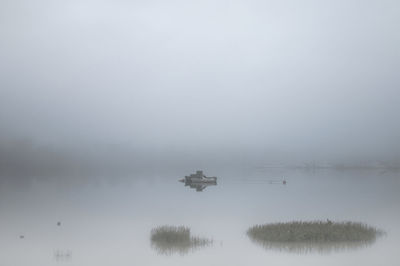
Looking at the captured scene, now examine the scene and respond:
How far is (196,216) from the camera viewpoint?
48781mm

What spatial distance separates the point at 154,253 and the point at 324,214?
29.9 metres

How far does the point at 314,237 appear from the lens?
2891 centimetres

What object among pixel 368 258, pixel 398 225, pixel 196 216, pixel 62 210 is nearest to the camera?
pixel 368 258

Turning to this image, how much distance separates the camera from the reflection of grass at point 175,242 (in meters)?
27.9

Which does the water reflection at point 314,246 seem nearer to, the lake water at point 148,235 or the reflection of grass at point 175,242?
the lake water at point 148,235

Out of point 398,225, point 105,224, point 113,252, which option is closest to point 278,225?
point 113,252

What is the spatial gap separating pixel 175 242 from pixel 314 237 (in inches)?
385

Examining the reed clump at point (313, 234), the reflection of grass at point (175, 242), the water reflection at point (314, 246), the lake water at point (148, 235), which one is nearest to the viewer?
the lake water at point (148, 235)

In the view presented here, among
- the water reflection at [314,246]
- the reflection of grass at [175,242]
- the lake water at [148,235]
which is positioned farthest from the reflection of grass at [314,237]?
the reflection of grass at [175,242]

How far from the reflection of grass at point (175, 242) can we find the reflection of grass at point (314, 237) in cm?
457

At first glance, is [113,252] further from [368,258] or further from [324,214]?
[324,214]

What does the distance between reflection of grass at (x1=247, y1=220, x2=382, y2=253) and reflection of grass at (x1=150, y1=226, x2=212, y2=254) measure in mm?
4575

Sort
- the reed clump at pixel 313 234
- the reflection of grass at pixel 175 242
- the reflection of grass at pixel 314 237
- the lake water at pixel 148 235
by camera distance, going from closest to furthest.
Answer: the lake water at pixel 148 235
the reflection of grass at pixel 314 237
the reflection of grass at pixel 175 242
the reed clump at pixel 313 234

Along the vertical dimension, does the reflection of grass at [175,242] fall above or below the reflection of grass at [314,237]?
below
